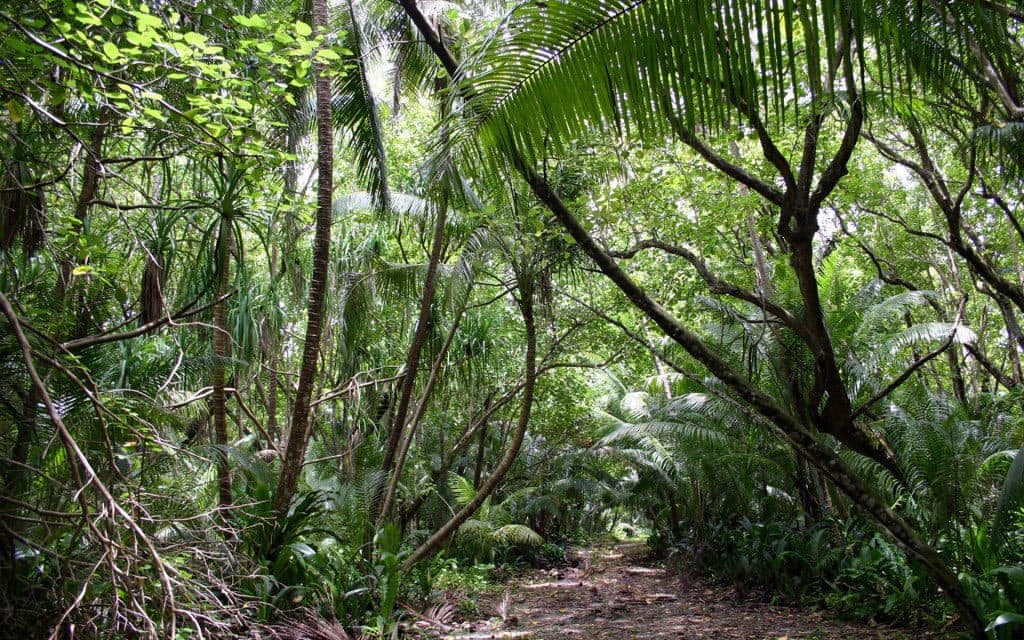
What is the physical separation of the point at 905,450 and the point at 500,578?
6875mm

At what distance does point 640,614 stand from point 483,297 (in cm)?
576

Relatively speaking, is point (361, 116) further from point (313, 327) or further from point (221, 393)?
point (221, 393)

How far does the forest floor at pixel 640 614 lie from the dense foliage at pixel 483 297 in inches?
18.8

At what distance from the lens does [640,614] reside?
835 cm

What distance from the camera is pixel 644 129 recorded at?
2.48 metres

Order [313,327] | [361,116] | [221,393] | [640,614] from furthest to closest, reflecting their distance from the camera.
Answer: [640,614] → [361,116] → [221,393] → [313,327]

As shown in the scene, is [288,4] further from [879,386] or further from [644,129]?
[879,386]

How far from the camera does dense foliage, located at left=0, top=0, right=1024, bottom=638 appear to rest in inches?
107

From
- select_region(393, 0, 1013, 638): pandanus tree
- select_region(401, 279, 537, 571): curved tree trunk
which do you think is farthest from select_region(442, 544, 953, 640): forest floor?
select_region(393, 0, 1013, 638): pandanus tree

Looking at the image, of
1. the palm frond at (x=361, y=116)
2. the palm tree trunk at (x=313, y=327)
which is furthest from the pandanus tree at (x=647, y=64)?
the palm frond at (x=361, y=116)

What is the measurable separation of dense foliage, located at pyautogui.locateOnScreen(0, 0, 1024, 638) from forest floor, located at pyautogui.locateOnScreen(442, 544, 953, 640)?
0.48 metres

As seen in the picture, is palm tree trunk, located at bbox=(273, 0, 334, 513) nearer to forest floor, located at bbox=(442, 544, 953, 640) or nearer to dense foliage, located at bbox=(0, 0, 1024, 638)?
dense foliage, located at bbox=(0, 0, 1024, 638)

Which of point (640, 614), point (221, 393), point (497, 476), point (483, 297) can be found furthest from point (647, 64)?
point (483, 297)

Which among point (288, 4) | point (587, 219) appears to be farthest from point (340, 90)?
point (587, 219)
